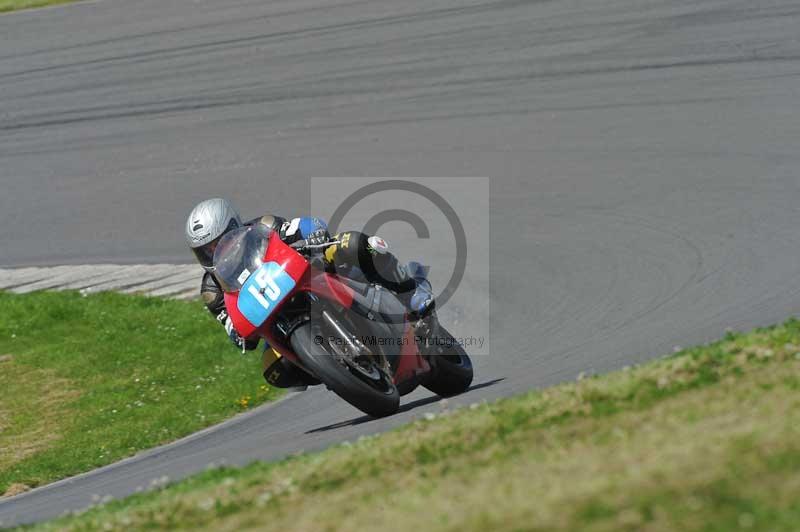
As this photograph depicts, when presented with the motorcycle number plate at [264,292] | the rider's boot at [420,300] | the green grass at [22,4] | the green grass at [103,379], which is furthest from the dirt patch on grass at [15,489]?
the green grass at [22,4]

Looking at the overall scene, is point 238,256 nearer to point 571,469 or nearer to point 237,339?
point 237,339

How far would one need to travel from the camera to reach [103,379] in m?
12.3

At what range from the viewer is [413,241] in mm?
13633

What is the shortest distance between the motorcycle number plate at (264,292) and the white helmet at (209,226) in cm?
52

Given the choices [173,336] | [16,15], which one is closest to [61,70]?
[16,15]

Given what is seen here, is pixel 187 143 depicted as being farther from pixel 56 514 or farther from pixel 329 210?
pixel 56 514

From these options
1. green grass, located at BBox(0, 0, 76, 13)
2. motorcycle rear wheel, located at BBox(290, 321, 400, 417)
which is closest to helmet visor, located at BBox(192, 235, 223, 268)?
motorcycle rear wheel, located at BBox(290, 321, 400, 417)

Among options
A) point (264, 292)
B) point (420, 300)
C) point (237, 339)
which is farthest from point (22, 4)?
point (264, 292)

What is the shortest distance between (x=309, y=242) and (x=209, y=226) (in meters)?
0.70

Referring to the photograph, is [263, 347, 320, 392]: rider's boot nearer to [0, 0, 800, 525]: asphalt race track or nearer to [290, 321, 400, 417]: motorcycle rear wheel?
[0, 0, 800, 525]: asphalt race track

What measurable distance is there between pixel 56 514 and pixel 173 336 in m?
5.23

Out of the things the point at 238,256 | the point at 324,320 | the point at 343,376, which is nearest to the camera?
the point at 343,376

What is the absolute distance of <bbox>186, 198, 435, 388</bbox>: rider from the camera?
336 inches

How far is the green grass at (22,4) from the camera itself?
2406 cm
